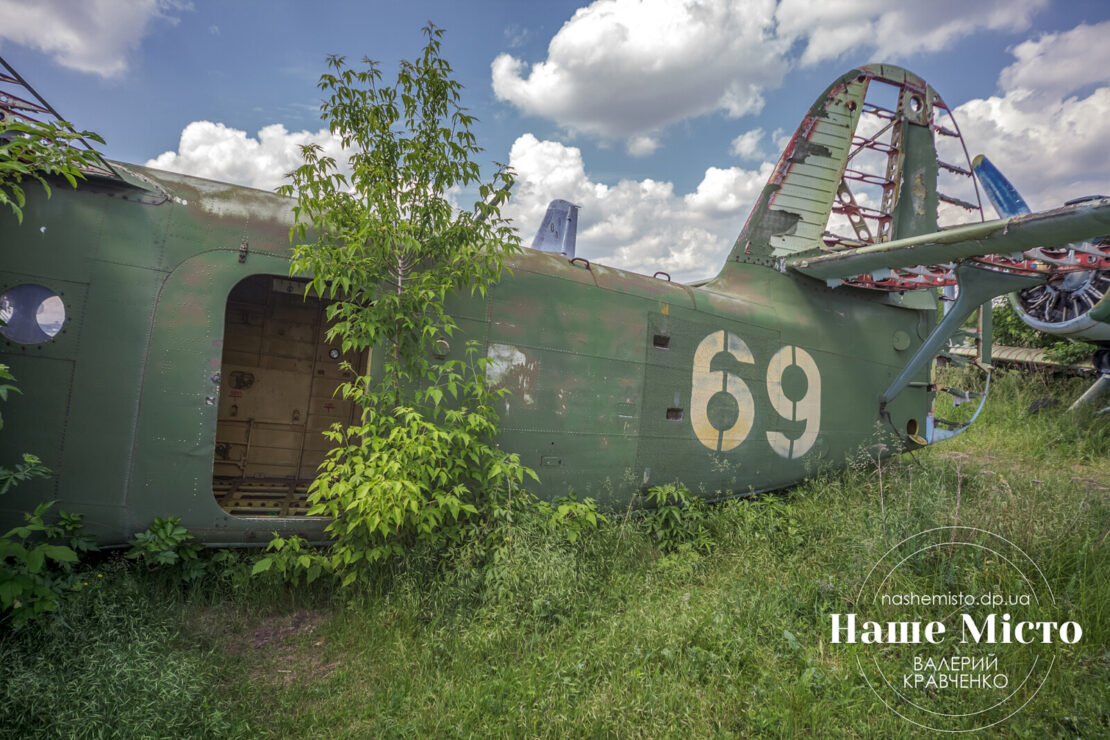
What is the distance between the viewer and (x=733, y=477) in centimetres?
625

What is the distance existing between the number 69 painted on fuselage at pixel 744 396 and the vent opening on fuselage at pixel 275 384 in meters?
3.94

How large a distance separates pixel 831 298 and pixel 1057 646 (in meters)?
4.58

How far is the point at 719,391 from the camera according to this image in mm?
6117

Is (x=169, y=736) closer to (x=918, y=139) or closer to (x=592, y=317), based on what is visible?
(x=592, y=317)

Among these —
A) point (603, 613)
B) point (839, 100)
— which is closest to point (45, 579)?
point (603, 613)

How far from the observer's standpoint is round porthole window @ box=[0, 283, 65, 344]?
11.9ft

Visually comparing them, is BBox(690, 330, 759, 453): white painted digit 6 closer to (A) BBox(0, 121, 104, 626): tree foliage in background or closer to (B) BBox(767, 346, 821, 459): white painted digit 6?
(B) BBox(767, 346, 821, 459): white painted digit 6

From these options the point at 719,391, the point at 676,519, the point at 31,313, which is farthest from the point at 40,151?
the point at 719,391

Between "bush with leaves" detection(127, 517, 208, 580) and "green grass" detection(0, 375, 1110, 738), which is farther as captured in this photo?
"bush with leaves" detection(127, 517, 208, 580)

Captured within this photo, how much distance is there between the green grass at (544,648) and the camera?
2955 mm

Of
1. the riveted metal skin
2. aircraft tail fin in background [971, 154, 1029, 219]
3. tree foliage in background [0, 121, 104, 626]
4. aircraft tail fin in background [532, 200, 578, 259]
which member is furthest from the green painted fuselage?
aircraft tail fin in background [971, 154, 1029, 219]

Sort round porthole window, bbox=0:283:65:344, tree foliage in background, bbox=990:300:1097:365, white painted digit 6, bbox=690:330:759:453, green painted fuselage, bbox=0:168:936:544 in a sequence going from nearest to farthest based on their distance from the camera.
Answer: round porthole window, bbox=0:283:65:344
green painted fuselage, bbox=0:168:936:544
white painted digit 6, bbox=690:330:759:453
tree foliage in background, bbox=990:300:1097:365

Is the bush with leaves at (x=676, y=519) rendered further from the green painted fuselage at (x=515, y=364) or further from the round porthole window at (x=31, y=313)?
the round porthole window at (x=31, y=313)

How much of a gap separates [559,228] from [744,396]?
382 centimetres
